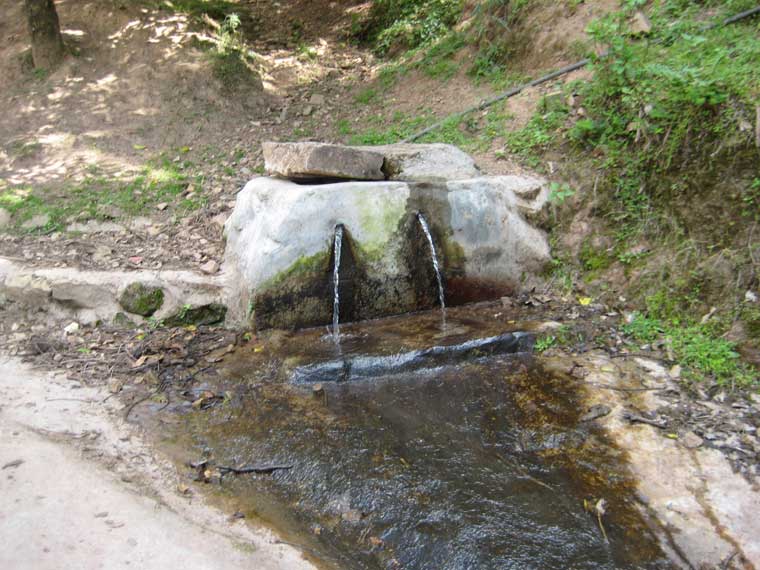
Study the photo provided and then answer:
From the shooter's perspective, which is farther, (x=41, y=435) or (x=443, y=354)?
(x=443, y=354)

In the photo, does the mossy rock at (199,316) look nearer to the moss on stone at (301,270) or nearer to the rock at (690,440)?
the moss on stone at (301,270)

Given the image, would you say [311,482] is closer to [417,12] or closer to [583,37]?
[583,37]

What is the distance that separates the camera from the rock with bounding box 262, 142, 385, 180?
5156 millimetres

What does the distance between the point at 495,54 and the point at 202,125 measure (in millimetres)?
3923

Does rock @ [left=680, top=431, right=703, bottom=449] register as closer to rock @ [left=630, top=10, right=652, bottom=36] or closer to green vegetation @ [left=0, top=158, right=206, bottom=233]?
rock @ [left=630, top=10, right=652, bottom=36]

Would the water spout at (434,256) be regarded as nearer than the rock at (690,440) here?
No

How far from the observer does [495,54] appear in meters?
7.73

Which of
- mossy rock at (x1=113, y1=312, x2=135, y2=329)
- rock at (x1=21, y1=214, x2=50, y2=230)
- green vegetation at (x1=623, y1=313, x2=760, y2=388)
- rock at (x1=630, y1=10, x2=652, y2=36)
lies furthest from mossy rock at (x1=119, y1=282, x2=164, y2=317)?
rock at (x1=630, y1=10, x2=652, y2=36)

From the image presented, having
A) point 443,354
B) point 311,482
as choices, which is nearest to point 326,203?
point 443,354

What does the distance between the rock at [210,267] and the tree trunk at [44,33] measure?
15.4 feet

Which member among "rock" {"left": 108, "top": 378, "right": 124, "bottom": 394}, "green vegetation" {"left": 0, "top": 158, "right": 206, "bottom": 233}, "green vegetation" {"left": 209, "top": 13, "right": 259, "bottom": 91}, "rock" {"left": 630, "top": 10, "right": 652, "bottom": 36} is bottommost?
"rock" {"left": 108, "top": 378, "right": 124, "bottom": 394}

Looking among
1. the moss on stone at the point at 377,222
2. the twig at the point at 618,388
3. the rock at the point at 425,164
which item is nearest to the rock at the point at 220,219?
the rock at the point at 425,164

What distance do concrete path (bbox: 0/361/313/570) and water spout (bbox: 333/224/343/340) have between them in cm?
189

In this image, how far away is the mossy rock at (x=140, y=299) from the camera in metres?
4.91
